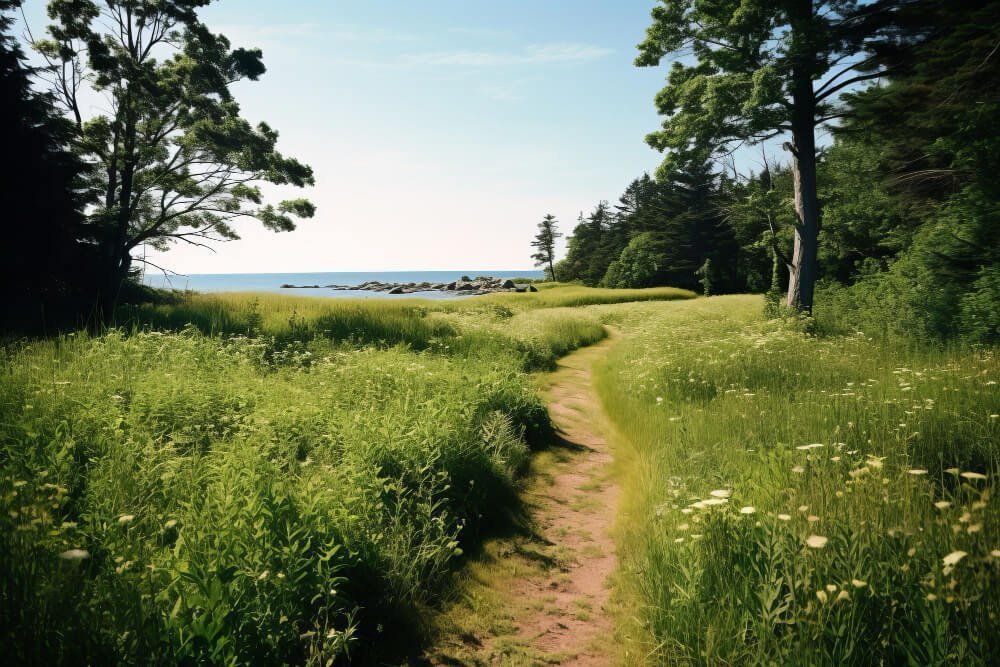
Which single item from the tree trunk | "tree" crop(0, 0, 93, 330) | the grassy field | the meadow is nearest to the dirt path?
the meadow

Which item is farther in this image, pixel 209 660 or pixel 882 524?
pixel 882 524

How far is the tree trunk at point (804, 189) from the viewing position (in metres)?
14.7

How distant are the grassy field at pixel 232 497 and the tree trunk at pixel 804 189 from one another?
12.2 m

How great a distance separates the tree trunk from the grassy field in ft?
39.9

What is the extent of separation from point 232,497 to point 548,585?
2685 mm

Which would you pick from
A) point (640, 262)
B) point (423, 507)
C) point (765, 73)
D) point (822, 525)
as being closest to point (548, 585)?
point (423, 507)

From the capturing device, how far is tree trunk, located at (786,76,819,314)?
577 inches

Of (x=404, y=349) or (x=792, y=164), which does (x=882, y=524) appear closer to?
(x=404, y=349)

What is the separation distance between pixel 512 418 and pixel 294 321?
10.0 metres

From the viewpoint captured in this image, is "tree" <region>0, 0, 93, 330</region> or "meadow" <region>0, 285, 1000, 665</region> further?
"tree" <region>0, 0, 93, 330</region>

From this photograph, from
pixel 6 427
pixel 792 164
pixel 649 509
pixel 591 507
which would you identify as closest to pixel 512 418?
pixel 591 507

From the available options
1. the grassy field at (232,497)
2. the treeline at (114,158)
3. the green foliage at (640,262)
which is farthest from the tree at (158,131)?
the green foliage at (640,262)

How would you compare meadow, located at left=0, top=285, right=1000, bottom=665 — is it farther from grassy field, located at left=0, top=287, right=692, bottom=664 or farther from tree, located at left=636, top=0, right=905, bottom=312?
tree, located at left=636, top=0, right=905, bottom=312

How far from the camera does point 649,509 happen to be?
184 inches
